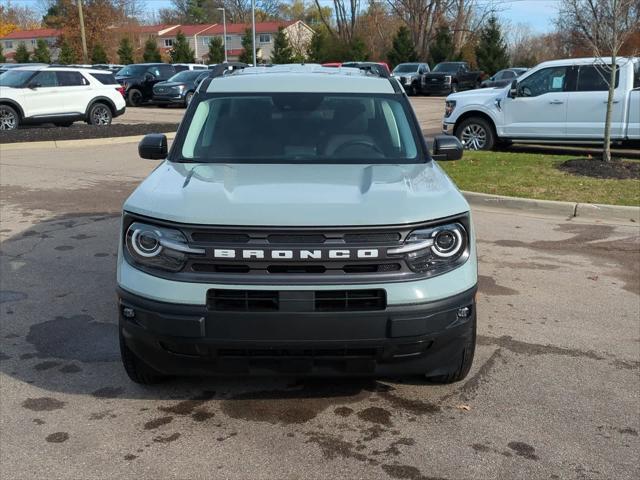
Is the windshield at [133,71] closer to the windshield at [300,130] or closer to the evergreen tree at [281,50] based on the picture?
the evergreen tree at [281,50]

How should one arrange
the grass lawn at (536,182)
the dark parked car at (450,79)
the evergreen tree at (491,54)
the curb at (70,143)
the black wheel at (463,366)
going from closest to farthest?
the black wheel at (463,366), the grass lawn at (536,182), the curb at (70,143), the dark parked car at (450,79), the evergreen tree at (491,54)

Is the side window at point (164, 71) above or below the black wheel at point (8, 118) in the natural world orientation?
above

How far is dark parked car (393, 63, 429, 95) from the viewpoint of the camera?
125ft

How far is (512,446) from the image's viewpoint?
346 cm

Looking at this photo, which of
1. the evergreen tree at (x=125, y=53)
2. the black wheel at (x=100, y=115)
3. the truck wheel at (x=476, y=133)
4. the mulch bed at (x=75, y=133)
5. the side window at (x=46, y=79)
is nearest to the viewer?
the truck wheel at (x=476, y=133)

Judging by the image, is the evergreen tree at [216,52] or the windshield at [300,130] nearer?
the windshield at [300,130]

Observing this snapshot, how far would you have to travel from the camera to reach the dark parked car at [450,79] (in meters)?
37.2

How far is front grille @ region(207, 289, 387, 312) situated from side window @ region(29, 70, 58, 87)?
660 inches

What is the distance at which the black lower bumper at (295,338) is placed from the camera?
3225 mm

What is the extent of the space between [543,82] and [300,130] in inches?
384

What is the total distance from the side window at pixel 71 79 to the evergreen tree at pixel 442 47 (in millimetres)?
36446

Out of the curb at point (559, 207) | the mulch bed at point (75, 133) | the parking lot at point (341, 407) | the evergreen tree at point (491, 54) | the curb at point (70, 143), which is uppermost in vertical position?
the evergreen tree at point (491, 54)

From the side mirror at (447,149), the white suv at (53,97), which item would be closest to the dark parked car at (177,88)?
the white suv at (53,97)

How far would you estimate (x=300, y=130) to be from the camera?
4719 mm
